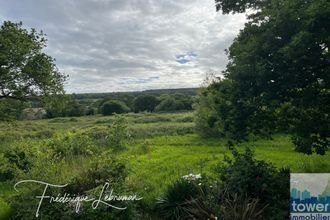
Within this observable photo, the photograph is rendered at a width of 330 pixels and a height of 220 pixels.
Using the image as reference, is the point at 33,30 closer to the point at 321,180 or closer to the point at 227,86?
the point at 227,86

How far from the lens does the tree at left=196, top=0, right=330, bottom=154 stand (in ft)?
28.8

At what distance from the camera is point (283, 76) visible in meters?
9.30

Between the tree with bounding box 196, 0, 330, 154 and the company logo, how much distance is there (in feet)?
7.93

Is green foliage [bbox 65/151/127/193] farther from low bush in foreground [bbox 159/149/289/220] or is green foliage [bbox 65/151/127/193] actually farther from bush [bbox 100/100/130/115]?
bush [bbox 100/100/130/115]

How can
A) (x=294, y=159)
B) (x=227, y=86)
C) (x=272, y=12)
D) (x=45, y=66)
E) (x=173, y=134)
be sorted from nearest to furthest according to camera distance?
(x=272, y=12), (x=227, y=86), (x=294, y=159), (x=45, y=66), (x=173, y=134)

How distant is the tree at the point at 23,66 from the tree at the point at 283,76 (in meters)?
10.7

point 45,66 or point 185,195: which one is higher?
point 45,66

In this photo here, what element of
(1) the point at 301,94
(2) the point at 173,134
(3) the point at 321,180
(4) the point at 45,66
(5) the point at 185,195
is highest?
(4) the point at 45,66

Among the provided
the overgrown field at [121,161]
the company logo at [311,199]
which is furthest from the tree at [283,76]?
the company logo at [311,199]

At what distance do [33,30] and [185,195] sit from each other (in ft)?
42.4


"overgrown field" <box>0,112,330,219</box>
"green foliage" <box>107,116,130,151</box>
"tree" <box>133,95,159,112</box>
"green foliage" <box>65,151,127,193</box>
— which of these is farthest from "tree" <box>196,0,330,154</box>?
"tree" <box>133,95,159,112</box>

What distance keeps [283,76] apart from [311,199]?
138 inches

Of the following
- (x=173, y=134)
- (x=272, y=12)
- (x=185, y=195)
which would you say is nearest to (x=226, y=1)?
(x=272, y=12)

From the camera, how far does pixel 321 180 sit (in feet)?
23.4
